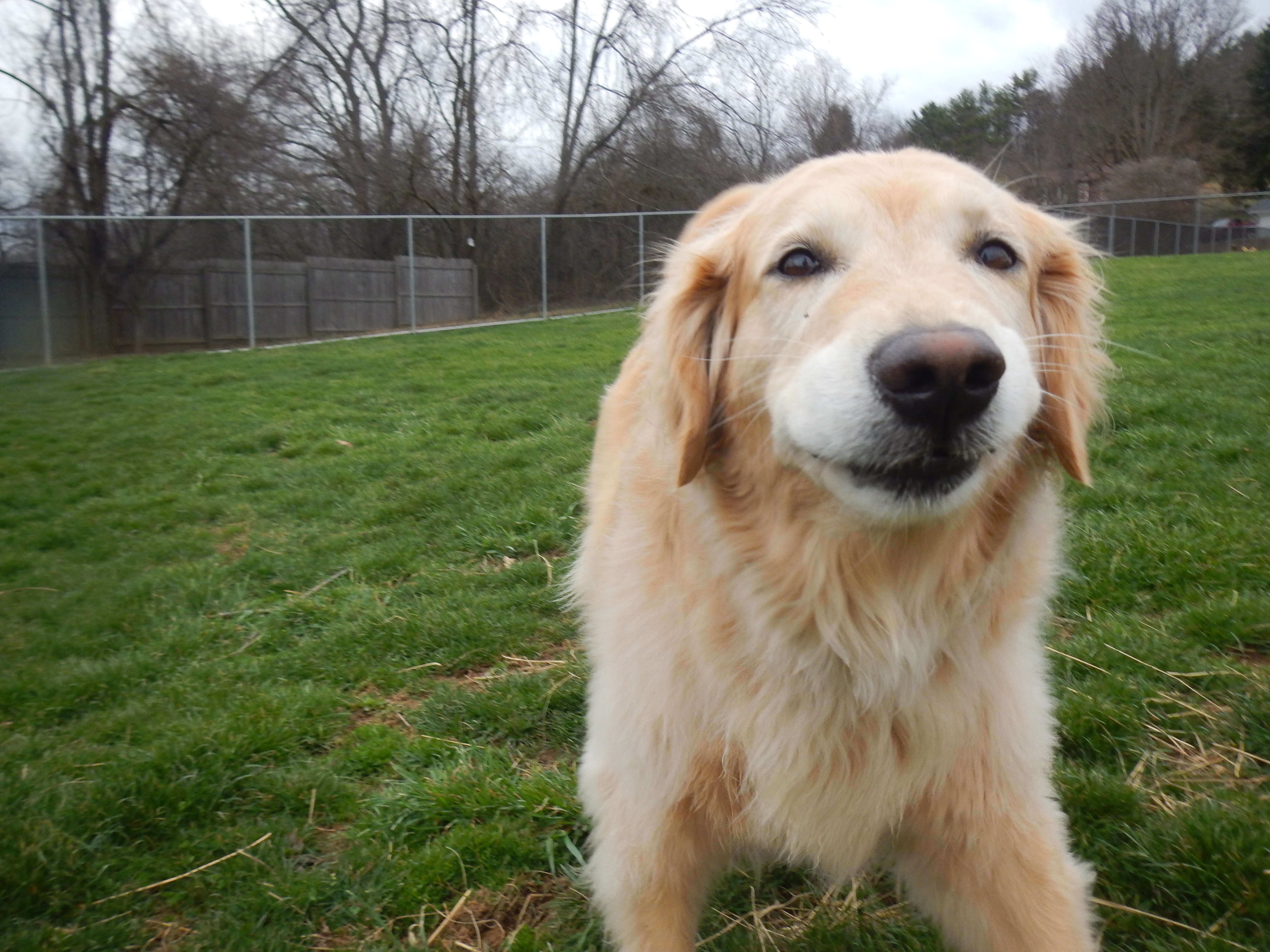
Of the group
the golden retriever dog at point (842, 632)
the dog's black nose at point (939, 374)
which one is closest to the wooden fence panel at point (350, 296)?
the golden retriever dog at point (842, 632)

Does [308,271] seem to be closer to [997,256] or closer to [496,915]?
[496,915]

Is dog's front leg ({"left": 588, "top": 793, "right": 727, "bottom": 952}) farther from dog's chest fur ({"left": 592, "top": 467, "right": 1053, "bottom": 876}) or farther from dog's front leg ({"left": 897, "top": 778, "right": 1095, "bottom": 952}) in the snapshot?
dog's front leg ({"left": 897, "top": 778, "right": 1095, "bottom": 952})

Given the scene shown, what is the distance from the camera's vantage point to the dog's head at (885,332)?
1501mm

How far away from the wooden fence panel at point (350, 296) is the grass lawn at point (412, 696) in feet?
31.6

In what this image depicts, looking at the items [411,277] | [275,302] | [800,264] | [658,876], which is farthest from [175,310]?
[658,876]

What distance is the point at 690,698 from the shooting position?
1.92m

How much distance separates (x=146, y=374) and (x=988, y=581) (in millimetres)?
10702

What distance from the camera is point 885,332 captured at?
149 cm

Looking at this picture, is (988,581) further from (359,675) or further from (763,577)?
(359,675)

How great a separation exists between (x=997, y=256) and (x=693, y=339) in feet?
2.27

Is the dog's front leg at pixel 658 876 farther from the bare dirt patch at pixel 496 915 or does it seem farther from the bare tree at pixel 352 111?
the bare tree at pixel 352 111

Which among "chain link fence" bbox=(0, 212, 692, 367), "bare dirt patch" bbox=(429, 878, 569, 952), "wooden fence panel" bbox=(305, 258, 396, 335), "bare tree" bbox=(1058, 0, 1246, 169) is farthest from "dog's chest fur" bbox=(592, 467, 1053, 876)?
"bare tree" bbox=(1058, 0, 1246, 169)

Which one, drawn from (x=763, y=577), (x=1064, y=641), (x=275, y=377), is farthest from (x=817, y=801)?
(x=275, y=377)

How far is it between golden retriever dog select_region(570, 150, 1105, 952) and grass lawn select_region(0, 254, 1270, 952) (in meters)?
0.33
